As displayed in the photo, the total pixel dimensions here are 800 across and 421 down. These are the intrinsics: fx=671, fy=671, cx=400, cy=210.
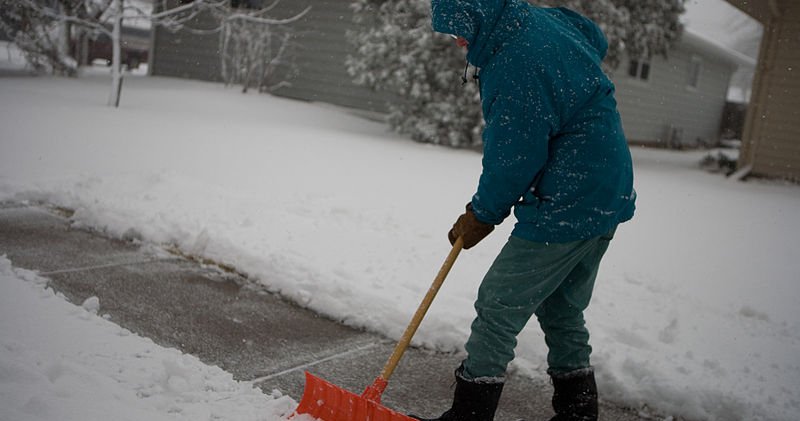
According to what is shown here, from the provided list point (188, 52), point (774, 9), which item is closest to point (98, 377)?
point (774, 9)

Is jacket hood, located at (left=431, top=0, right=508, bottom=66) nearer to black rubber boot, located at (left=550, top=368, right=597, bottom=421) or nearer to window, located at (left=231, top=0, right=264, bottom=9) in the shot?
black rubber boot, located at (left=550, top=368, right=597, bottom=421)

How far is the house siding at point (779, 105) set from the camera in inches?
478

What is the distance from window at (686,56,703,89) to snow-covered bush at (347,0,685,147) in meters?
9.94

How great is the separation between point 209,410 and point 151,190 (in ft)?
12.5

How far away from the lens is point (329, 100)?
1662 cm

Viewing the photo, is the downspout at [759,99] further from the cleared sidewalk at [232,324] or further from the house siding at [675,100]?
the cleared sidewalk at [232,324]

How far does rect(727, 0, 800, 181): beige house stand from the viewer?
12.1 metres

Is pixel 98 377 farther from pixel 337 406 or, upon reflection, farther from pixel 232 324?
pixel 232 324

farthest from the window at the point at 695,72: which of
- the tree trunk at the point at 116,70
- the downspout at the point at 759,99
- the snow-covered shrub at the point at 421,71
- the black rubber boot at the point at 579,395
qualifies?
the black rubber boot at the point at 579,395

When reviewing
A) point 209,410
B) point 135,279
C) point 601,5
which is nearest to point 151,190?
point 135,279

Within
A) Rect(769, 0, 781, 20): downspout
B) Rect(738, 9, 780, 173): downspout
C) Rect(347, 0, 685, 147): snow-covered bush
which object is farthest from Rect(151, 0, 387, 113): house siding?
Result: Rect(769, 0, 781, 20): downspout

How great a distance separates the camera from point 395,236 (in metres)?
5.41

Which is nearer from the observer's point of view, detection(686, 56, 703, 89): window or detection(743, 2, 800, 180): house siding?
detection(743, 2, 800, 180): house siding

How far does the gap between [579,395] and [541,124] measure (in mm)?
1122
